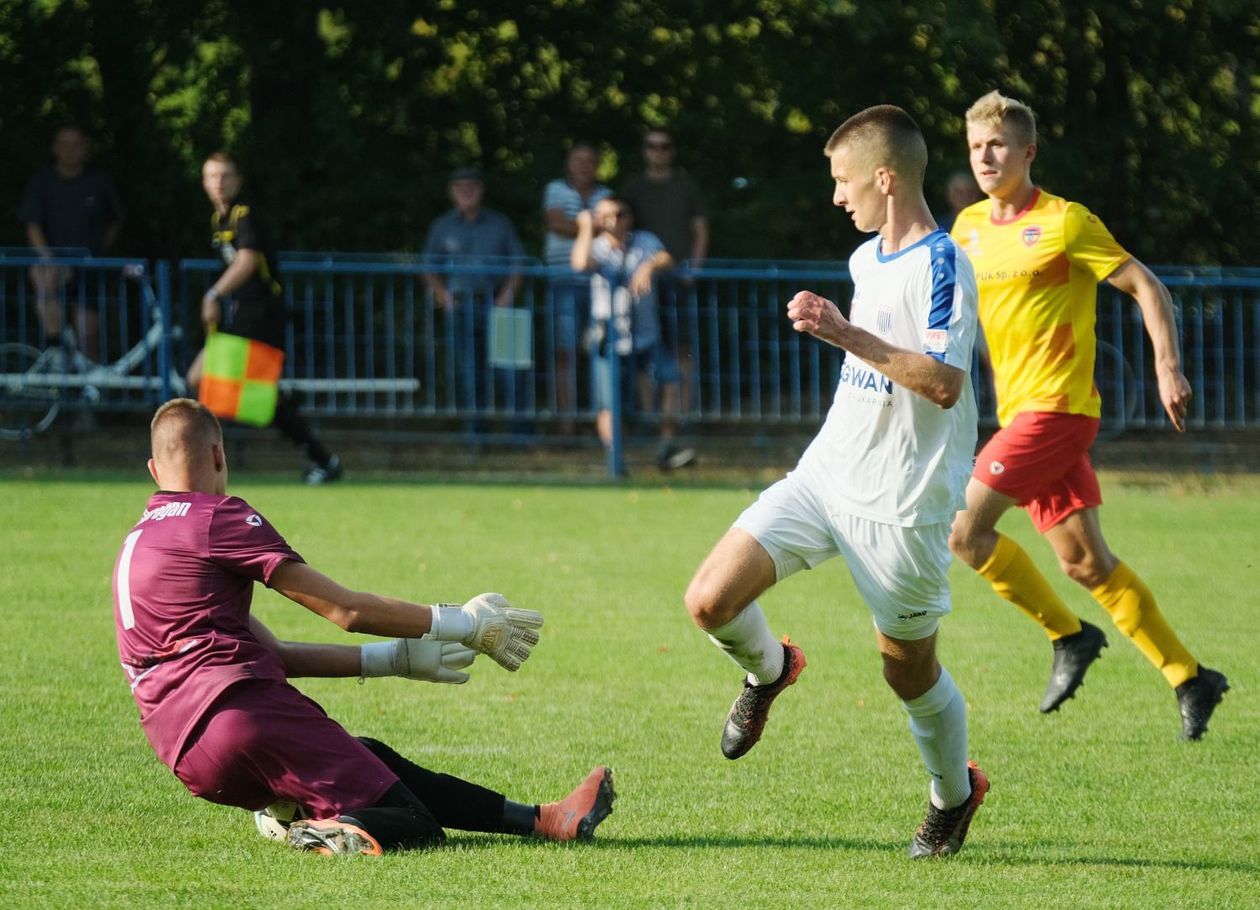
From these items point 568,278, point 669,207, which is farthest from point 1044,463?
point 669,207

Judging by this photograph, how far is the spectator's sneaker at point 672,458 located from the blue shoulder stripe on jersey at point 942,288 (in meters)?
9.83

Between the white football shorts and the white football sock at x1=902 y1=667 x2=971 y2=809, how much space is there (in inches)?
7.3

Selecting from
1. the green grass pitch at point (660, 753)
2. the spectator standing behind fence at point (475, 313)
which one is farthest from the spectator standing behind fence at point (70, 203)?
the green grass pitch at point (660, 753)

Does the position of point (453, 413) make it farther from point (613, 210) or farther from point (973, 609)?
point (973, 609)

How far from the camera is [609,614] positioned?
29.3ft

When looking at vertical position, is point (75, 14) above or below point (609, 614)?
above

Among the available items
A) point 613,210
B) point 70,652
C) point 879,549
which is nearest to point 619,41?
point 613,210

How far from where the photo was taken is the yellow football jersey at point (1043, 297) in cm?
700

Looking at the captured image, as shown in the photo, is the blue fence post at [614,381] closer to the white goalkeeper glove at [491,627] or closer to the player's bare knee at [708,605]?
the player's bare knee at [708,605]

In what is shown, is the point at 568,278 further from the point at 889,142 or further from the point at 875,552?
the point at 875,552

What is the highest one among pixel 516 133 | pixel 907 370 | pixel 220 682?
pixel 516 133

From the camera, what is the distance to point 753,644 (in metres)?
5.29

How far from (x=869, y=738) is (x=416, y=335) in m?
9.15

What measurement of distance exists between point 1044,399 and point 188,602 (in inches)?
142
